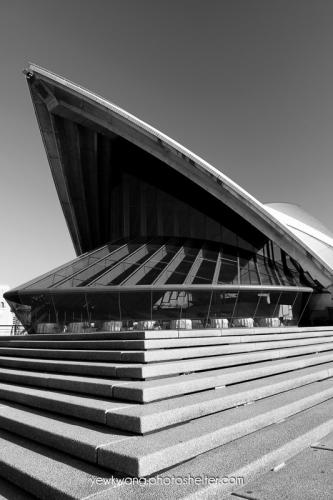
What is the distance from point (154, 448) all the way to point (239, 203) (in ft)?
49.8

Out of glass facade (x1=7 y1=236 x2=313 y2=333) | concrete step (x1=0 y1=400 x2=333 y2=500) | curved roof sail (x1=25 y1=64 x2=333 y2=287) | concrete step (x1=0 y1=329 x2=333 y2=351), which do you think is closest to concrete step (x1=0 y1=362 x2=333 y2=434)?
concrete step (x1=0 y1=400 x2=333 y2=500)

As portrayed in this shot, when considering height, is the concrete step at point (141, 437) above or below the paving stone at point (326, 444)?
above

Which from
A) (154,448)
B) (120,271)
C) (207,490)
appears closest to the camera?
(207,490)

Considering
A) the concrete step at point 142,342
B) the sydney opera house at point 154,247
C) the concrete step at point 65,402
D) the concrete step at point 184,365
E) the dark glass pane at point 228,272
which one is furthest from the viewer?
the dark glass pane at point 228,272

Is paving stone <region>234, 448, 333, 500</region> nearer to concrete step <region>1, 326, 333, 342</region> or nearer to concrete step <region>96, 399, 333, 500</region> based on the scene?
concrete step <region>96, 399, 333, 500</region>

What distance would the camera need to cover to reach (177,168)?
58.6ft

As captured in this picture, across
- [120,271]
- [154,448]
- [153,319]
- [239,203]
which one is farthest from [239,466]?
[239,203]

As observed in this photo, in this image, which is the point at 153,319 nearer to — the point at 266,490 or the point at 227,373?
the point at 227,373

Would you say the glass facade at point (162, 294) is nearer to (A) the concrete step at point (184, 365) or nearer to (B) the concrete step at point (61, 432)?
(A) the concrete step at point (184, 365)

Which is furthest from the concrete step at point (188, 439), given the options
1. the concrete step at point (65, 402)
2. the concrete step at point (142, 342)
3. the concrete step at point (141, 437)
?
the concrete step at point (142, 342)

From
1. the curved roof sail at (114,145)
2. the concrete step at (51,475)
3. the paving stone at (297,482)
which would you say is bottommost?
the paving stone at (297,482)

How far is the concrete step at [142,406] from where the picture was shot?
344 cm

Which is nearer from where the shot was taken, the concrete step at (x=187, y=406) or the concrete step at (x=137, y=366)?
the concrete step at (x=187, y=406)

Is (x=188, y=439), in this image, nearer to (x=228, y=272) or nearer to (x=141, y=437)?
(x=141, y=437)
